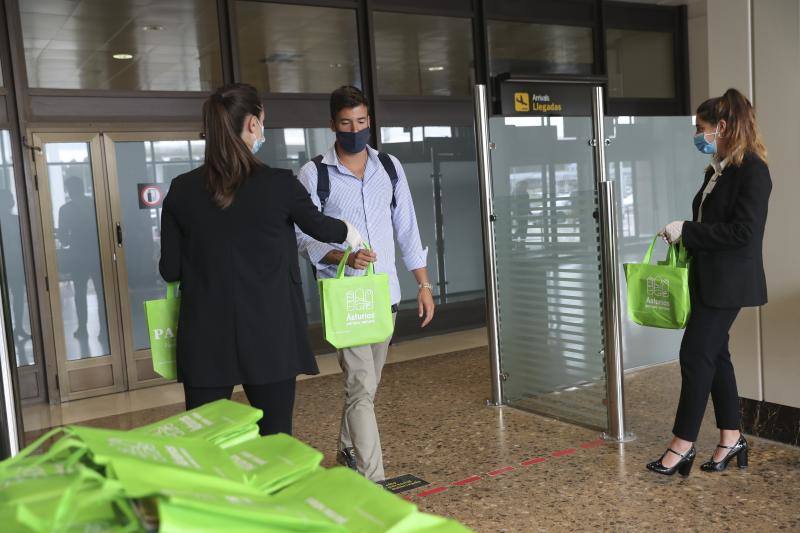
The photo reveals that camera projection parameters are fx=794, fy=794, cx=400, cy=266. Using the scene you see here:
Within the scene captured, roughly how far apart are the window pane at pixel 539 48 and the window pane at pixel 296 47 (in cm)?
154

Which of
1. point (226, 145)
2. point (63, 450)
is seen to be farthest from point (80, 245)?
point (63, 450)

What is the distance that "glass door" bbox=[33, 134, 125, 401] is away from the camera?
571cm

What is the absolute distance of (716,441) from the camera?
12.3 ft

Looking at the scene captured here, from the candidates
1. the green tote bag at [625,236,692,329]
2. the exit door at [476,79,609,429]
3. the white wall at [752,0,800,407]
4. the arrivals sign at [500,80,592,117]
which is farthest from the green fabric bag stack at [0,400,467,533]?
the arrivals sign at [500,80,592,117]

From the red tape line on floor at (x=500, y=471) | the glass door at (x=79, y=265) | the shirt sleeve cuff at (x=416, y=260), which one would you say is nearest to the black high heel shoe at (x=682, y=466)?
the red tape line on floor at (x=500, y=471)

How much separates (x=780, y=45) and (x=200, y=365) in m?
2.96

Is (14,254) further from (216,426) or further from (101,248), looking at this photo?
(216,426)

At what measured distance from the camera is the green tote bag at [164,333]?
7.75 ft

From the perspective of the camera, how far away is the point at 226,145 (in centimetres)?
226

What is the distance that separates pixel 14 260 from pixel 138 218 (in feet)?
3.03

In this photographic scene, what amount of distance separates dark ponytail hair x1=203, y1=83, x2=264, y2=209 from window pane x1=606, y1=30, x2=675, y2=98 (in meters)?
6.76

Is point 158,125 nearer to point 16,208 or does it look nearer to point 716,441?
point 16,208

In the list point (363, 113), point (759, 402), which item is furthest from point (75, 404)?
point (759, 402)

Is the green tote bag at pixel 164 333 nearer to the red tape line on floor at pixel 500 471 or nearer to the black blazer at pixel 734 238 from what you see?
the red tape line on floor at pixel 500 471
